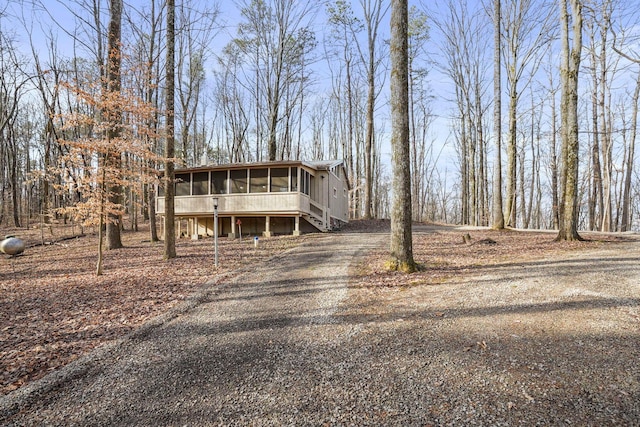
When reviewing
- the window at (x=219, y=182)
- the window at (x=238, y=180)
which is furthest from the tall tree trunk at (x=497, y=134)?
the window at (x=219, y=182)

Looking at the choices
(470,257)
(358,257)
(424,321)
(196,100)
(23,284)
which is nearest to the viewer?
(424,321)

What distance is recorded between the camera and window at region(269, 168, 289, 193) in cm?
1470

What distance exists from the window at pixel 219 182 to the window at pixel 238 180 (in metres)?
0.43

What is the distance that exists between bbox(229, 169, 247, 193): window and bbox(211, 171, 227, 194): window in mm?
434

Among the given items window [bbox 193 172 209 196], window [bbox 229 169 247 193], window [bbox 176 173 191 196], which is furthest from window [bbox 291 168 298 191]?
window [bbox 176 173 191 196]

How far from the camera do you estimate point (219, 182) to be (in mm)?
15570

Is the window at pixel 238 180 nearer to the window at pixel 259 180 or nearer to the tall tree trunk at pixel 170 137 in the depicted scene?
the window at pixel 259 180

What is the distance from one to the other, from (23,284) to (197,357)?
21.3ft

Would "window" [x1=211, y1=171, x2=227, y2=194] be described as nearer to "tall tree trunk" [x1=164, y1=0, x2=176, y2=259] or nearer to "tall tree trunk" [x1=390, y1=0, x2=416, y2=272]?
"tall tree trunk" [x1=164, y1=0, x2=176, y2=259]

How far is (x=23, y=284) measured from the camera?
7.02 metres

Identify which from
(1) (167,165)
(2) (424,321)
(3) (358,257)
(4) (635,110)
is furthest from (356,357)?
(4) (635,110)

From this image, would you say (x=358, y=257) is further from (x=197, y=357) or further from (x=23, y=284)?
(x=23, y=284)

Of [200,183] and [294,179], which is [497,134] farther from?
[200,183]

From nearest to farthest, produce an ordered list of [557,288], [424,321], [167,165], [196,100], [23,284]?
[424,321]
[557,288]
[23,284]
[167,165]
[196,100]
